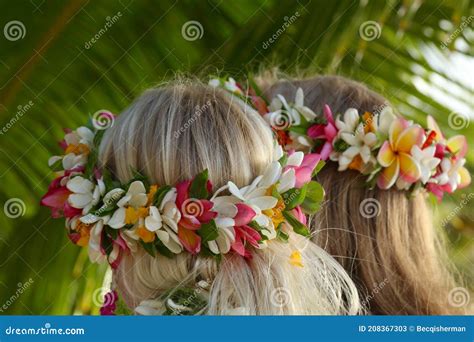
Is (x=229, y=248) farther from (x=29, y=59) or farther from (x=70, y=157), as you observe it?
(x=29, y=59)

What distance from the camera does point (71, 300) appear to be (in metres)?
2.61

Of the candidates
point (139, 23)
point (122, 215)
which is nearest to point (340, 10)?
point (139, 23)

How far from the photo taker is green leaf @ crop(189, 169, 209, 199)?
1.51 metres

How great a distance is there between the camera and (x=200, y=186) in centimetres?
152

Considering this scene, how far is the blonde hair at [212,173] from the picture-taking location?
154cm

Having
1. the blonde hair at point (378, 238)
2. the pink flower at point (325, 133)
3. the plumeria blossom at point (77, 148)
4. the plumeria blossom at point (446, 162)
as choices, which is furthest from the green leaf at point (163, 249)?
the plumeria blossom at point (446, 162)

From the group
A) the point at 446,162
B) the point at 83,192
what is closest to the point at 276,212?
the point at 83,192

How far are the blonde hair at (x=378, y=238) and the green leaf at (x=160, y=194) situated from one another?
567 mm

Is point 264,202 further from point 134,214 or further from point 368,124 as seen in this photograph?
point 368,124

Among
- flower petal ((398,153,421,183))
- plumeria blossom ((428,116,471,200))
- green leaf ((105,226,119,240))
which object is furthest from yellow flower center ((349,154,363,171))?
green leaf ((105,226,119,240))

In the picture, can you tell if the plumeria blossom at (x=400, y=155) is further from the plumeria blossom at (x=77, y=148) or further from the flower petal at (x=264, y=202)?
the plumeria blossom at (x=77, y=148)

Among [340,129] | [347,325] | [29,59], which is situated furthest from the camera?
[29,59]

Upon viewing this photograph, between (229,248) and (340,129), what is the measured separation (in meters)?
0.65

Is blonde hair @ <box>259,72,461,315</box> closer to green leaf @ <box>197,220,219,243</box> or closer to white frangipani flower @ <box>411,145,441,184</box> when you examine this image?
white frangipani flower @ <box>411,145,441,184</box>
